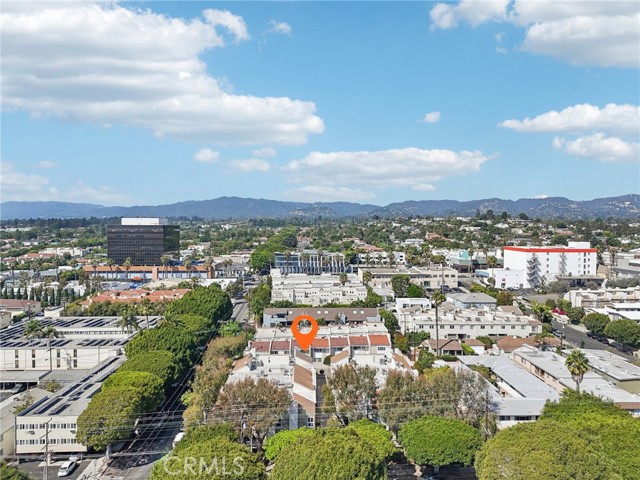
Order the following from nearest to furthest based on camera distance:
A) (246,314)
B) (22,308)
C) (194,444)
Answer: (194,444)
(22,308)
(246,314)

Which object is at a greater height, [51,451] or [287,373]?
[287,373]

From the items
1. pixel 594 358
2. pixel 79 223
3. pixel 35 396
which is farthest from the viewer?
pixel 79 223

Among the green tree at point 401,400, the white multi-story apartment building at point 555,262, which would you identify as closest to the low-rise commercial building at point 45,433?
the green tree at point 401,400

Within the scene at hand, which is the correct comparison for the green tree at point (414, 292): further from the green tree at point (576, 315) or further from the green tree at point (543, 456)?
the green tree at point (543, 456)

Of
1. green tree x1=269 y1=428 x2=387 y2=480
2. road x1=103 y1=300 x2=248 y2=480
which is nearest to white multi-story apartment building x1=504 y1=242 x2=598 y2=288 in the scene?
road x1=103 y1=300 x2=248 y2=480

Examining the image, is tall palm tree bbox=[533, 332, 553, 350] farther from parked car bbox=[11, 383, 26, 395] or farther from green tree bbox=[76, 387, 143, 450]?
parked car bbox=[11, 383, 26, 395]

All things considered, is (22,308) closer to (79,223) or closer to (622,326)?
(622,326)

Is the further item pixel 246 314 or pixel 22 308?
pixel 246 314

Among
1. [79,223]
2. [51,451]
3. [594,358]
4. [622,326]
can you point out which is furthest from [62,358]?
[79,223]
